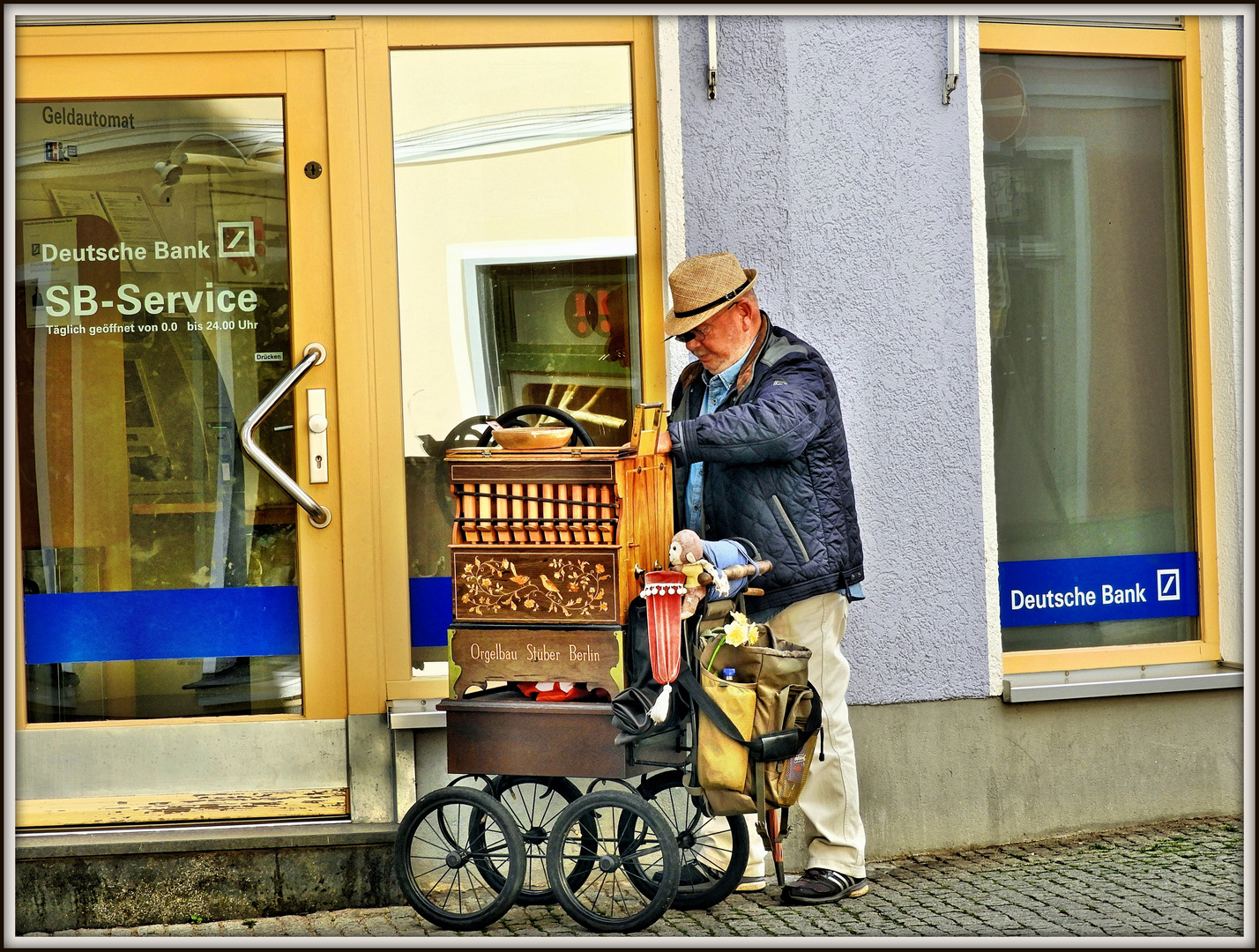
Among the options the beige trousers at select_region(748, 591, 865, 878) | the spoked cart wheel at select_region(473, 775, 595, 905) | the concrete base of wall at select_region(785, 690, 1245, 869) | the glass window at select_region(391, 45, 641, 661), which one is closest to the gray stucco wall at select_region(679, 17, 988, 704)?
the concrete base of wall at select_region(785, 690, 1245, 869)

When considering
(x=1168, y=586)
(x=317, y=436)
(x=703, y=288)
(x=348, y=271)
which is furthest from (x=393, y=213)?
(x=1168, y=586)

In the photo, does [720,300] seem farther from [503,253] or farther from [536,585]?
[503,253]

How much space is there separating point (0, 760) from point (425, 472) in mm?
1788

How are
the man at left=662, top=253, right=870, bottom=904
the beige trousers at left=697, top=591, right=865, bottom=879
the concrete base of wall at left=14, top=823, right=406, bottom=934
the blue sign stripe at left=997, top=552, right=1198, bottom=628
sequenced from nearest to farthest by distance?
the man at left=662, top=253, right=870, bottom=904 < the beige trousers at left=697, top=591, right=865, bottom=879 < the concrete base of wall at left=14, top=823, right=406, bottom=934 < the blue sign stripe at left=997, top=552, right=1198, bottom=628

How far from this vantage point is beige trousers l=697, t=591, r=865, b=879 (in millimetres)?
3887

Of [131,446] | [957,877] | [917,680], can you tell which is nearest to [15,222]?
[131,446]

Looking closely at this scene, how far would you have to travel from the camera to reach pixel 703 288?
12.0 ft

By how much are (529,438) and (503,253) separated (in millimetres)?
1435

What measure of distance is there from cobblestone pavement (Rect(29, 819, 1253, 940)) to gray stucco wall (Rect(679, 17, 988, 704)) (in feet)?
2.22

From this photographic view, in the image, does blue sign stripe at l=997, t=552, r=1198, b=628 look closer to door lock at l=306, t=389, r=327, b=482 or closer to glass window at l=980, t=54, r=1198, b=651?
glass window at l=980, t=54, r=1198, b=651

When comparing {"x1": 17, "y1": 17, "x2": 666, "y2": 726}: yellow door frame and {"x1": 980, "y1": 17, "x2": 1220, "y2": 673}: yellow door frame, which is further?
{"x1": 980, "y1": 17, "x2": 1220, "y2": 673}: yellow door frame

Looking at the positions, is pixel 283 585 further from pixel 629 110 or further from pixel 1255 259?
pixel 1255 259

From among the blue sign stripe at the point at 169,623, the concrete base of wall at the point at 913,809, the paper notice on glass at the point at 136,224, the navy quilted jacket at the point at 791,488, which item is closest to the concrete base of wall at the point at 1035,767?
the concrete base of wall at the point at 913,809

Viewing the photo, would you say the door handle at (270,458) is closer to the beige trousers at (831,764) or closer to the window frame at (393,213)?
the window frame at (393,213)
